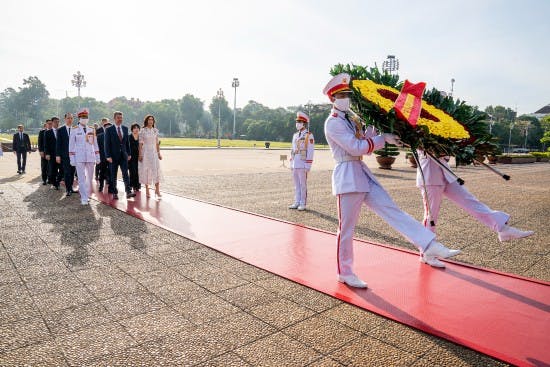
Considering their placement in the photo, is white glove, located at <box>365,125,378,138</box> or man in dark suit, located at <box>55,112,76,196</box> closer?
white glove, located at <box>365,125,378,138</box>

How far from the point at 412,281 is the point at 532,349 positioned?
1.47m

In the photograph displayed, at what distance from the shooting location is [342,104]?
156 inches

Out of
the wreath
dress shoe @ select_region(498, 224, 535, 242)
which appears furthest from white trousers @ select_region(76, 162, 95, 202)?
dress shoe @ select_region(498, 224, 535, 242)

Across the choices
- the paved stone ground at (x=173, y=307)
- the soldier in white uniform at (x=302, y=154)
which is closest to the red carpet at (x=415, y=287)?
the paved stone ground at (x=173, y=307)

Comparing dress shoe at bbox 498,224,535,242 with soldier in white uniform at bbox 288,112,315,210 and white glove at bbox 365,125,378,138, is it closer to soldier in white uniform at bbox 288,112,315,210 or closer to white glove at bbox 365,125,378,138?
white glove at bbox 365,125,378,138

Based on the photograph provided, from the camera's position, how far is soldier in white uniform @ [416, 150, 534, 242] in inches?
171

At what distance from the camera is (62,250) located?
519cm

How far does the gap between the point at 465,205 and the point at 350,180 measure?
5.62ft

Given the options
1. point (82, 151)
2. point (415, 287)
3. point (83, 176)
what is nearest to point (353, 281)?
point (415, 287)

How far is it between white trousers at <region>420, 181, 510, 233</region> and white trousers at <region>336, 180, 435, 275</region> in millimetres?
781

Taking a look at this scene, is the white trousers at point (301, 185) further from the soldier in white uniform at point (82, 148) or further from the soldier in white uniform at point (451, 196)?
the soldier in white uniform at point (82, 148)

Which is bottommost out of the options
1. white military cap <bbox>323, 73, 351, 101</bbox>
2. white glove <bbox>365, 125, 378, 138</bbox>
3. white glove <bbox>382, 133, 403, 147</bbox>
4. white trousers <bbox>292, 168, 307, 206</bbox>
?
white trousers <bbox>292, 168, 307, 206</bbox>

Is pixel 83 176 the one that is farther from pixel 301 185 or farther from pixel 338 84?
pixel 338 84

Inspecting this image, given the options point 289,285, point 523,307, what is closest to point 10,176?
point 289,285
